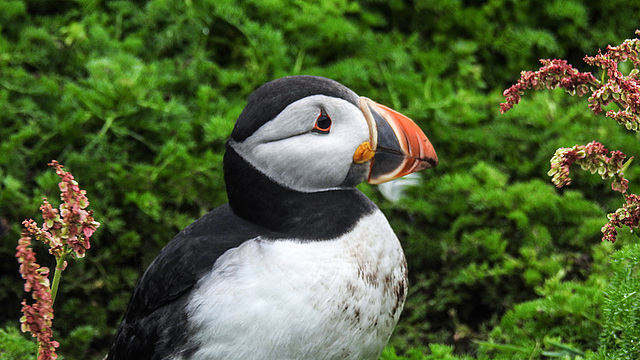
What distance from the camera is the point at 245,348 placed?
194 centimetres

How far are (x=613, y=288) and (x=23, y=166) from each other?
2.79 meters

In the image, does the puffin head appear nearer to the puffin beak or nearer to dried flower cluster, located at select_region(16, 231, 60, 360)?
the puffin beak

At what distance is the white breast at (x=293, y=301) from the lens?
1.92 m

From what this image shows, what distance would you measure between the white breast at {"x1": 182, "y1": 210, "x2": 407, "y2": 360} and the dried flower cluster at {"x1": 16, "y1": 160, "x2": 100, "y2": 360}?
0.43m

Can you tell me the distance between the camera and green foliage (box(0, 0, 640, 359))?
3.23 meters

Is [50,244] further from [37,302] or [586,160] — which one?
[586,160]

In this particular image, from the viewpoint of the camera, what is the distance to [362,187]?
3.76 m

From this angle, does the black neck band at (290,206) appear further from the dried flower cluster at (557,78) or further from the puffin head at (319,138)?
the dried flower cluster at (557,78)

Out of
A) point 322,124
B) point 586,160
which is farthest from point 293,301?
point 586,160

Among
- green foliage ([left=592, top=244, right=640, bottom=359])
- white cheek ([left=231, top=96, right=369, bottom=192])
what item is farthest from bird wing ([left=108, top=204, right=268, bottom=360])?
green foliage ([left=592, top=244, right=640, bottom=359])

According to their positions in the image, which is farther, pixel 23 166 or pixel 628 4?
pixel 628 4

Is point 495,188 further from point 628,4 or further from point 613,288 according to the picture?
point 628,4

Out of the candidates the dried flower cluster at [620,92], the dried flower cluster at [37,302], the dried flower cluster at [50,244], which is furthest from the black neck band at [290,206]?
the dried flower cluster at [620,92]

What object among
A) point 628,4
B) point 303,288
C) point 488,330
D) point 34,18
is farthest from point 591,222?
point 34,18
